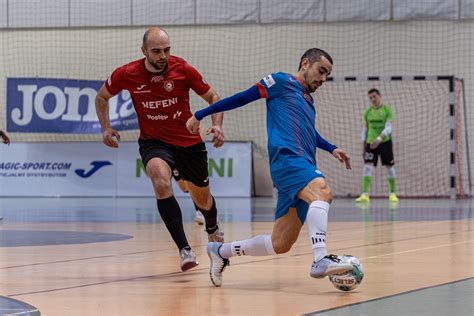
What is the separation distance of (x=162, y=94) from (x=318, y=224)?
2653 mm

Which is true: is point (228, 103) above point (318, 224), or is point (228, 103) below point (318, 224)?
above

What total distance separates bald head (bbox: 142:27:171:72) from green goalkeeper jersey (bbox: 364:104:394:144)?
1395 centimetres

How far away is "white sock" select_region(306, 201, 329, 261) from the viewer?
23.8 feet

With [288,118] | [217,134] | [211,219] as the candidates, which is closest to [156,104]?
[211,219]

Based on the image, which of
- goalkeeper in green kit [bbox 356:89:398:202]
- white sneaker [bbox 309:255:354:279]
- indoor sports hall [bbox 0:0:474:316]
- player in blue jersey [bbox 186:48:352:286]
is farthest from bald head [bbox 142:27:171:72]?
goalkeeper in green kit [bbox 356:89:398:202]

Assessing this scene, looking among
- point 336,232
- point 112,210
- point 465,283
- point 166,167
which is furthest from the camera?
point 112,210

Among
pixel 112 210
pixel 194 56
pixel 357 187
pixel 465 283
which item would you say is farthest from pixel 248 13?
pixel 465 283

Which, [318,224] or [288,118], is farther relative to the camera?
[288,118]

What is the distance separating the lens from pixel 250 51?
26359 millimetres

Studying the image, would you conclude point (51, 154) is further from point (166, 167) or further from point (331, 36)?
point (166, 167)

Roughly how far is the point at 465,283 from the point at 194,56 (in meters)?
19.4

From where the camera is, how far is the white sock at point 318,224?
7.25 m

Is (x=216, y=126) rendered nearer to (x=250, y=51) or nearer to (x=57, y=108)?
(x=57, y=108)

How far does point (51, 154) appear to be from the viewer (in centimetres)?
2539
